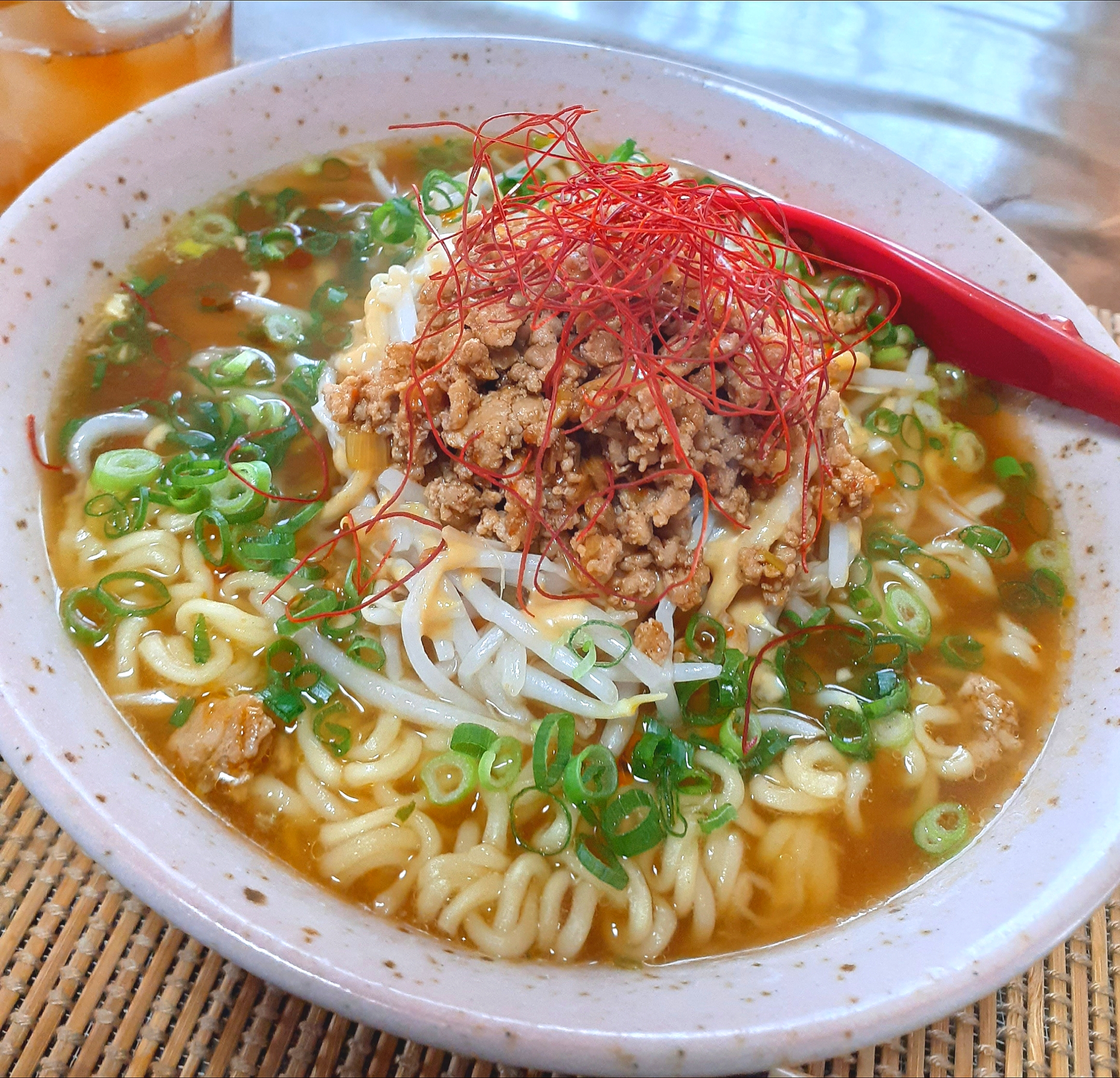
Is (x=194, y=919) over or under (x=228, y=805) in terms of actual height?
over

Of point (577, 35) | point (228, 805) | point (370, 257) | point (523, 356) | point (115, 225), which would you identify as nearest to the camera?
point (228, 805)

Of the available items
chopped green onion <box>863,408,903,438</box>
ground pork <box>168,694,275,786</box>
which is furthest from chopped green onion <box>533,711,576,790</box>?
chopped green onion <box>863,408,903,438</box>

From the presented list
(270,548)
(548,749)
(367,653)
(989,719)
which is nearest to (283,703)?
(367,653)

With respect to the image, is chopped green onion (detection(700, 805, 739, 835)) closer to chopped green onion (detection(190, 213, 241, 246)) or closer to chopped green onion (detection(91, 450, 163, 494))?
chopped green onion (detection(91, 450, 163, 494))

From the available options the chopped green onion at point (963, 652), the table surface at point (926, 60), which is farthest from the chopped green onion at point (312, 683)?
the table surface at point (926, 60)

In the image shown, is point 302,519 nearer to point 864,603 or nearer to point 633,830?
point 633,830

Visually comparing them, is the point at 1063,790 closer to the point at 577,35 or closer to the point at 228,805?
the point at 228,805

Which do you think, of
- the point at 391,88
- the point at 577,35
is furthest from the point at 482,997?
the point at 577,35
